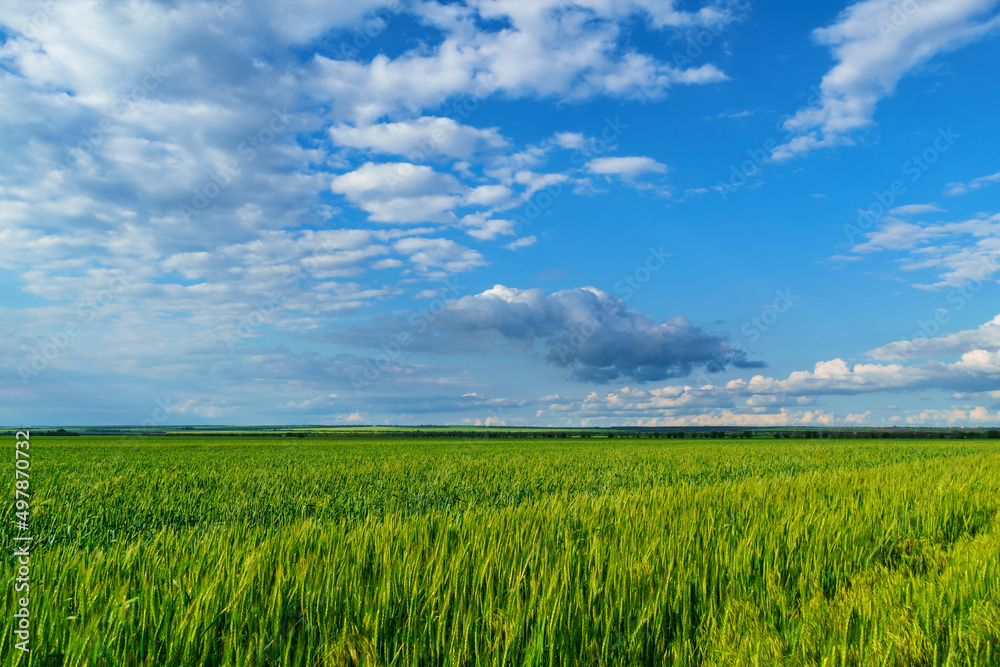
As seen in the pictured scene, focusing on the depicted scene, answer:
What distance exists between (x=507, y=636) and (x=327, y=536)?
278 cm

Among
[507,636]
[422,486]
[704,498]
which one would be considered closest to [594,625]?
[507,636]

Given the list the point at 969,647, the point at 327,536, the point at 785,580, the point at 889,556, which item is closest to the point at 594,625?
the point at 969,647

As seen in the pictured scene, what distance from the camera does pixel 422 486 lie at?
10922 mm

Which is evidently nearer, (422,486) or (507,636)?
(507,636)

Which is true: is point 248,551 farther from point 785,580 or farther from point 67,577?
point 785,580

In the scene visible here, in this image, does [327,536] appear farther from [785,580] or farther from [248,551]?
[785,580]

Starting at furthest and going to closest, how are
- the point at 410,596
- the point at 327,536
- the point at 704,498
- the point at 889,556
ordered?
1. the point at 704,498
2. the point at 889,556
3. the point at 327,536
4. the point at 410,596

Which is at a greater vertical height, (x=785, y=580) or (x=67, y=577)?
(x=67, y=577)

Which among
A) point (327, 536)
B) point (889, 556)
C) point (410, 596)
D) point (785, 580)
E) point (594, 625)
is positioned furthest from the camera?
point (889, 556)

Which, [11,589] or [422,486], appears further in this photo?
[422,486]

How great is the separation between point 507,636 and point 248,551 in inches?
115

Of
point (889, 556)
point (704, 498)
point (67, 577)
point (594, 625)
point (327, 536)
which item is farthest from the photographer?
point (704, 498)

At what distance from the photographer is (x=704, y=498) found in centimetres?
866

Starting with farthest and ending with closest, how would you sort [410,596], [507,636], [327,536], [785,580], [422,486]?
[422,486] → [327,536] → [785,580] → [410,596] → [507,636]
